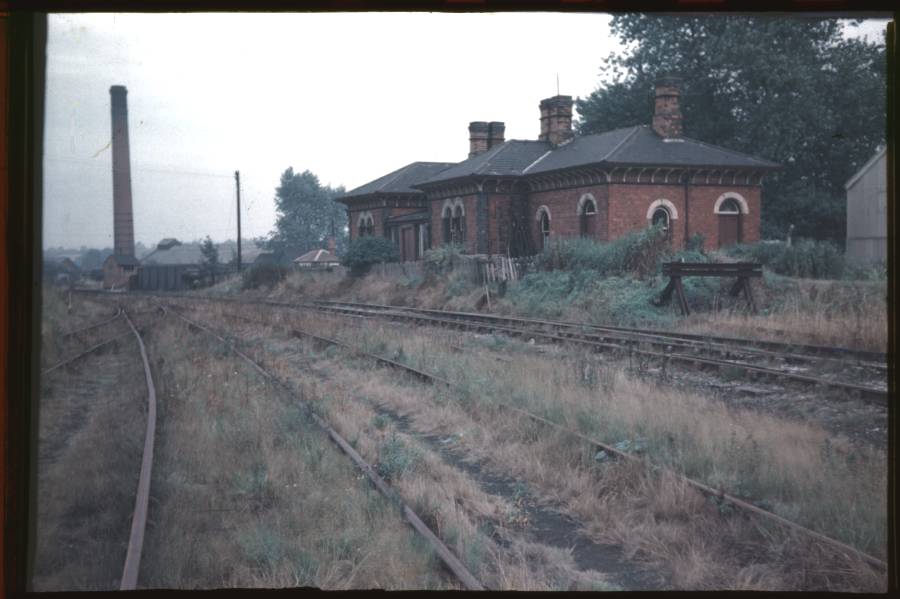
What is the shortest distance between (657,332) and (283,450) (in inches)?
413

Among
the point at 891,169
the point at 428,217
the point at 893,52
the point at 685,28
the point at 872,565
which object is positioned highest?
the point at 685,28

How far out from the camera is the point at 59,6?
332 cm

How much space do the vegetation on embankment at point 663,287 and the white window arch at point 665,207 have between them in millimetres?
2743

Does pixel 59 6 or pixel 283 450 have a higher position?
pixel 59 6

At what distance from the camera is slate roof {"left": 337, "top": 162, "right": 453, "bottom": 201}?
42.0 m

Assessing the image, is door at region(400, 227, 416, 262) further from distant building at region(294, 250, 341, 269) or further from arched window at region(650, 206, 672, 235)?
distant building at region(294, 250, 341, 269)

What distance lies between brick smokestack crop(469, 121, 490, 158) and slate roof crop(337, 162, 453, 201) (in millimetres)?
3420

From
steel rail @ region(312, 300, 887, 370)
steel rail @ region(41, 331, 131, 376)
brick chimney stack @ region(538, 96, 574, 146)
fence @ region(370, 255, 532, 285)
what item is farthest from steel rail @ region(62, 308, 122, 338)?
brick chimney stack @ region(538, 96, 574, 146)

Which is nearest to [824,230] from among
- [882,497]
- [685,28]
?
[685,28]

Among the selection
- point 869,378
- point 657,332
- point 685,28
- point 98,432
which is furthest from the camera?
point 685,28

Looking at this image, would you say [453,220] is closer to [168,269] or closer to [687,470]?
[168,269]

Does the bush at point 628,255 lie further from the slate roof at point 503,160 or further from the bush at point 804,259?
the slate roof at point 503,160

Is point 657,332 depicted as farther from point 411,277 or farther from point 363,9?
point 411,277

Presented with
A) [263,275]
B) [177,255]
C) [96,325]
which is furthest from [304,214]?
[96,325]
